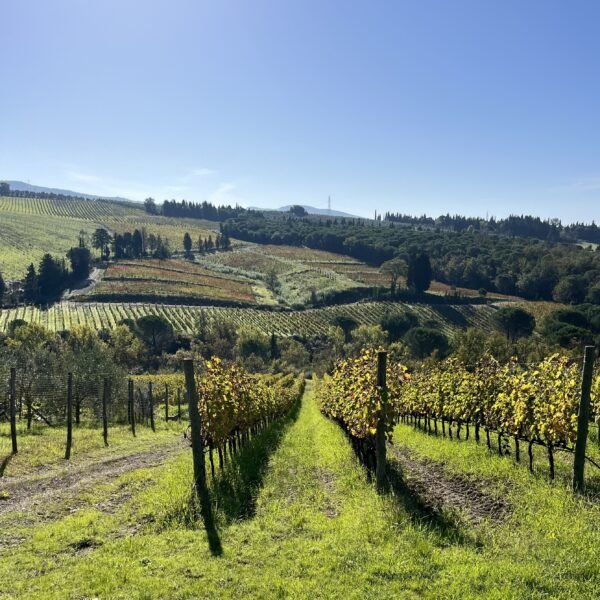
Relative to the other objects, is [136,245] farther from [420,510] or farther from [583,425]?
[583,425]

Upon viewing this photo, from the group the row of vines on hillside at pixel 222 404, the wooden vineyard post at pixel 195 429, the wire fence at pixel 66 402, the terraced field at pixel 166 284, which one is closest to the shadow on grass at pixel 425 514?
the wooden vineyard post at pixel 195 429

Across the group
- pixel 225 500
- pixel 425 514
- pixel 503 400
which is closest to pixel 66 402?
pixel 225 500

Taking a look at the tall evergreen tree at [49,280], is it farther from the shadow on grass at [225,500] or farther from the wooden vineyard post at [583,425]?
the wooden vineyard post at [583,425]

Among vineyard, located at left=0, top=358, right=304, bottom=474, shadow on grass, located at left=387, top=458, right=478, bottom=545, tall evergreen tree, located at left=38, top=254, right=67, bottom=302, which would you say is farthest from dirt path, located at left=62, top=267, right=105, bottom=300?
shadow on grass, located at left=387, top=458, right=478, bottom=545

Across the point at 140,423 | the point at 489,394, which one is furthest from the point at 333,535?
the point at 140,423

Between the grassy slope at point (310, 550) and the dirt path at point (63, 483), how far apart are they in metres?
1.16

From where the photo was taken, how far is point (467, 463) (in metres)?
12.8

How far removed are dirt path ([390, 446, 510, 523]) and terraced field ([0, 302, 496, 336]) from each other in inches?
3203

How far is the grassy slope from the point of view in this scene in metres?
5.93

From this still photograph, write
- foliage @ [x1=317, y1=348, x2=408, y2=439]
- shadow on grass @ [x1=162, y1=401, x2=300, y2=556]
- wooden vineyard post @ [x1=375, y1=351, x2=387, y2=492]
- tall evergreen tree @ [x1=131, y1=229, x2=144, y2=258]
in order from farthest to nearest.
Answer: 1. tall evergreen tree @ [x1=131, y1=229, x2=144, y2=258]
2. foliage @ [x1=317, y1=348, x2=408, y2=439]
3. wooden vineyard post @ [x1=375, y1=351, x2=387, y2=492]
4. shadow on grass @ [x1=162, y1=401, x2=300, y2=556]

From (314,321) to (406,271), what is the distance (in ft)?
139

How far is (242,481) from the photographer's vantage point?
12078 mm

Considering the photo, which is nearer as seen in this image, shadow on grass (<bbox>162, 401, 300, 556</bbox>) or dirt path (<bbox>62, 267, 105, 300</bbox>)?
shadow on grass (<bbox>162, 401, 300, 556</bbox>)

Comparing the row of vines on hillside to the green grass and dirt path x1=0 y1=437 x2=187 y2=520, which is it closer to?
dirt path x1=0 y1=437 x2=187 y2=520
